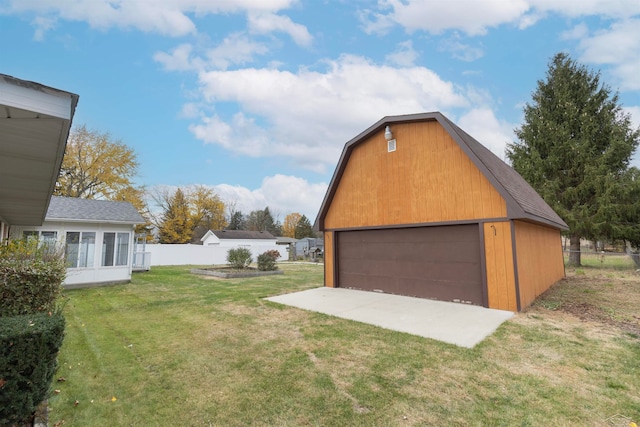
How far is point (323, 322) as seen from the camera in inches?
233

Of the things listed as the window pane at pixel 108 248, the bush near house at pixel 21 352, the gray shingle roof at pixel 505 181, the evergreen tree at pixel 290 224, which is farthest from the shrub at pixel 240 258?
the evergreen tree at pixel 290 224

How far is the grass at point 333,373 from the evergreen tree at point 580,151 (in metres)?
13.1

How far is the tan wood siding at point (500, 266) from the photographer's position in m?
6.65

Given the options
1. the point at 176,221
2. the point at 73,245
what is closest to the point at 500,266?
the point at 73,245

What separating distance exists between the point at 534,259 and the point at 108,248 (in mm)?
14995

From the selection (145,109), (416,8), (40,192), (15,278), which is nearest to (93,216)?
(145,109)

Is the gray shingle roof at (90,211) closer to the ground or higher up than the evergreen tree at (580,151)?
closer to the ground

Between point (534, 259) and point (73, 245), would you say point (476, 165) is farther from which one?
point (73, 245)

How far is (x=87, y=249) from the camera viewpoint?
11250 millimetres

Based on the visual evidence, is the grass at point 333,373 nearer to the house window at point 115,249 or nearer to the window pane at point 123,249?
the house window at point 115,249

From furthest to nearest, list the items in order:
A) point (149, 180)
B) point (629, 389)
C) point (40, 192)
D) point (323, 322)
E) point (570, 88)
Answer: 1. point (149, 180)
2. point (570, 88)
3. point (323, 322)
4. point (40, 192)
5. point (629, 389)

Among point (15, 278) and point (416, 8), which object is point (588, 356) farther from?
point (416, 8)

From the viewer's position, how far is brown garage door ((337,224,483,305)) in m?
7.45

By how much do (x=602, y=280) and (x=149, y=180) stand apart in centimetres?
3044
